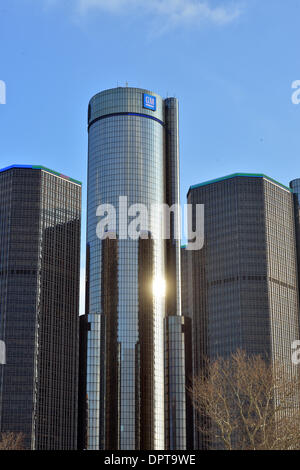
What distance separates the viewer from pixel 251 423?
235 ft
